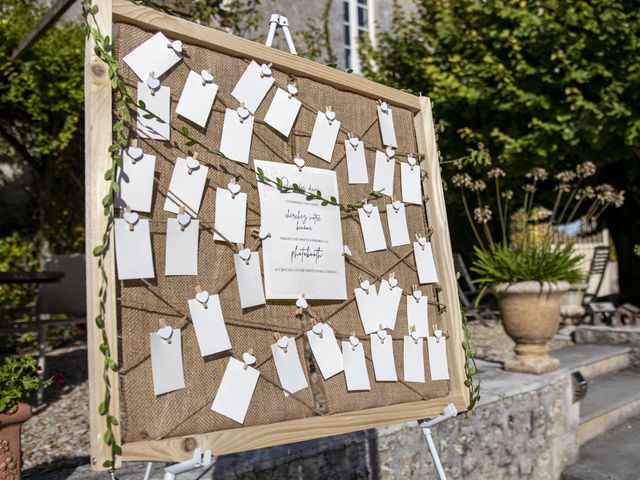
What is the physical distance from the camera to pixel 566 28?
19.1ft

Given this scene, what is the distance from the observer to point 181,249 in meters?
1.27

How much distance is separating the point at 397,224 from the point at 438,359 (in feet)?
1.35

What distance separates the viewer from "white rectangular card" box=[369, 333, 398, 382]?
1.59 meters

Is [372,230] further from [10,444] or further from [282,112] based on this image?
[10,444]

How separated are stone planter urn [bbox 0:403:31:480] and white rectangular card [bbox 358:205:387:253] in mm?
1272

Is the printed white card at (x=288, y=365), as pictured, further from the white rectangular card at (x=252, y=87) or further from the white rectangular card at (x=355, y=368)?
the white rectangular card at (x=252, y=87)

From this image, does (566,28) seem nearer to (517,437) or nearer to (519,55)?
(519,55)

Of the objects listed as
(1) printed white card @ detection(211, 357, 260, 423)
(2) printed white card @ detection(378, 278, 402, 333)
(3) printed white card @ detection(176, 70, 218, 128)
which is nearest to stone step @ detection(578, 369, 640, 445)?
(2) printed white card @ detection(378, 278, 402, 333)

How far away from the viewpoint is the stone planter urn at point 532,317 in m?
3.96

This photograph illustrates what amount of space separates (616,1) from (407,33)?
8.12ft

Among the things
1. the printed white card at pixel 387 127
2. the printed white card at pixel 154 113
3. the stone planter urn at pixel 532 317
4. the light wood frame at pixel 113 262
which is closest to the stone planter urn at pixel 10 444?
the light wood frame at pixel 113 262

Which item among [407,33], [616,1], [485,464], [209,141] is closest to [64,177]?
[407,33]

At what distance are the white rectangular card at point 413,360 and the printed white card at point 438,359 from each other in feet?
0.14

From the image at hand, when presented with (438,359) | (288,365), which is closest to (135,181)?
(288,365)
